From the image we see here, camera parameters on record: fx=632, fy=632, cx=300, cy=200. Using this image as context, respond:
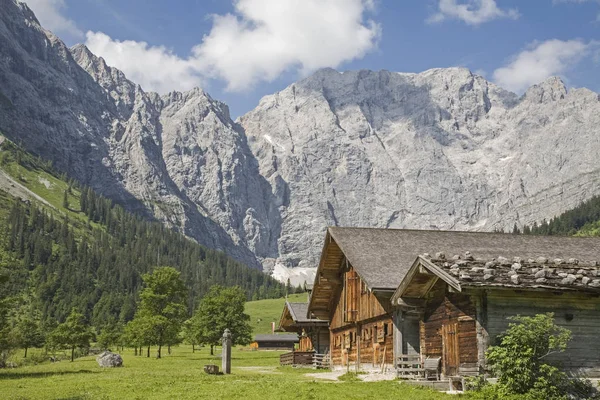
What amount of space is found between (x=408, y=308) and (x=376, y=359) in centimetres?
963

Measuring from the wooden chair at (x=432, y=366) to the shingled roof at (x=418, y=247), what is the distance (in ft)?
20.8

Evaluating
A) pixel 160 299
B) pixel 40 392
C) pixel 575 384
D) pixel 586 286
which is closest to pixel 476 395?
pixel 575 384

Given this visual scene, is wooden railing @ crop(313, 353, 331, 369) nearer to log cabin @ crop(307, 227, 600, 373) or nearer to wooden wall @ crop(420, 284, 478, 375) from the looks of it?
log cabin @ crop(307, 227, 600, 373)

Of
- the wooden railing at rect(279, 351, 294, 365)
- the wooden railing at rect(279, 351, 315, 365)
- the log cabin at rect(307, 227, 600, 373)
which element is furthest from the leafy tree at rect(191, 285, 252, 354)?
the log cabin at rect(307, 227, 600, 373)

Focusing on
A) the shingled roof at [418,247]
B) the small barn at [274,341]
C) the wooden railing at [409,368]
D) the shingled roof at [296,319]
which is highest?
the shingled roof at [418,247]

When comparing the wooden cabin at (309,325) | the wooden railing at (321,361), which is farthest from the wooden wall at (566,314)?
the wooden cabin at (309,325)

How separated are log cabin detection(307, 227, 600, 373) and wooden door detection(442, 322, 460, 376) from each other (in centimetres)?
300

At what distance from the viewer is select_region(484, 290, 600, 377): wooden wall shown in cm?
2673

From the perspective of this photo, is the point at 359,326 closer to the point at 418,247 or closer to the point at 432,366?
the point at 418,247

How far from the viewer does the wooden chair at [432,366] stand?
30.6m

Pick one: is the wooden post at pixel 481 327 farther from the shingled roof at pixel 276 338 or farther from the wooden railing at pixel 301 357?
the shingled roof at pixel 276 338

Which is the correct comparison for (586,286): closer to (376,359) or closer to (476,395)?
(476,395)

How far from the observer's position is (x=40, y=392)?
1062 inches

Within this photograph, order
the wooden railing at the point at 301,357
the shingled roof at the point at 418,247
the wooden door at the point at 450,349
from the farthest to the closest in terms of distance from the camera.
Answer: the wooden railing at the point at 301,357, the shingled roof at the point at 418,247, the wooden door at the point at 450,349
